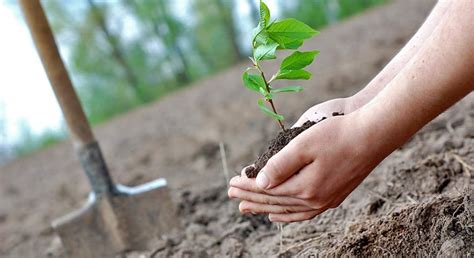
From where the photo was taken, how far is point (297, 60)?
1184 mm

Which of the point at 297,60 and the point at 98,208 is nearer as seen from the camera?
the point at 297,60

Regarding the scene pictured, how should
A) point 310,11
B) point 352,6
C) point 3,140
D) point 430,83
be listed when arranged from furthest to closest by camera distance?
point 352,6
point 310,11
point 3,140
point 430,83

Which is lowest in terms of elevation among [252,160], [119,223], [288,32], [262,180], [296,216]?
[252,160]

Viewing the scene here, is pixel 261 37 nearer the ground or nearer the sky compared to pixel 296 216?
nearer the sky

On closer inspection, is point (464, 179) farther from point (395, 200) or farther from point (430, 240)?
point (430, 240)

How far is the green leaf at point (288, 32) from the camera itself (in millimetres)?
1120

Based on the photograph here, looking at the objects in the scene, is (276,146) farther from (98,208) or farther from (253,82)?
(98,208)

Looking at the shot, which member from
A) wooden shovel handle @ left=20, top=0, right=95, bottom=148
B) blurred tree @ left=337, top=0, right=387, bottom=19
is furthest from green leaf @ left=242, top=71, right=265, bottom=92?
blurred tree @ left=337, top=0, right=387, bottom=19

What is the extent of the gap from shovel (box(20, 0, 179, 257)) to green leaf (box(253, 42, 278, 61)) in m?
1.09

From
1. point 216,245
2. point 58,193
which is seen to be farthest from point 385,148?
point 58,193

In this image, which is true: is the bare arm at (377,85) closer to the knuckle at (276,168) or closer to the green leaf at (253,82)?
the green leaf at (253,82)

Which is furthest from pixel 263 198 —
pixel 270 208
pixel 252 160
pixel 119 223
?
pixel 252 160

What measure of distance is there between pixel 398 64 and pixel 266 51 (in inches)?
12.1

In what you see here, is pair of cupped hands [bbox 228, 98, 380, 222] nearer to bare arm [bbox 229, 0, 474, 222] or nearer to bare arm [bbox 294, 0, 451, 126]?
bare arm [bbox 229, 0, 474, 222]
